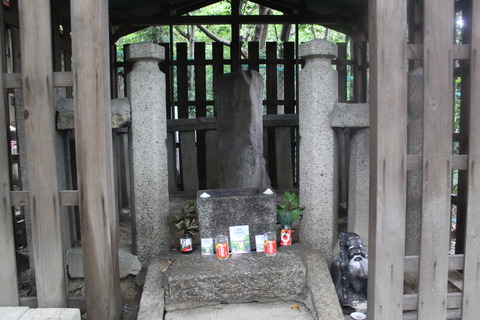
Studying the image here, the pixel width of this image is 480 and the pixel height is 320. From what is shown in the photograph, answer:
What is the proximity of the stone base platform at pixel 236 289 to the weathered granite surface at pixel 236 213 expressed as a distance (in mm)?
393

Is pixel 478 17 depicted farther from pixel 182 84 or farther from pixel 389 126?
pixel 182 84

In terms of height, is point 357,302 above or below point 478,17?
below

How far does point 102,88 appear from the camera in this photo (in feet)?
8.95

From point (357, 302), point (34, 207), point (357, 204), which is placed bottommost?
point (357, 302)

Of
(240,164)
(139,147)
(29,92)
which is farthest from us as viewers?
(240,164)

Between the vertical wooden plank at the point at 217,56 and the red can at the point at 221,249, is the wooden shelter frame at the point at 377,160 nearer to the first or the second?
the red can at the point at 221,249

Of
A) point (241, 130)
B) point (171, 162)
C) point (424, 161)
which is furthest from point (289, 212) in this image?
point (171, 162)

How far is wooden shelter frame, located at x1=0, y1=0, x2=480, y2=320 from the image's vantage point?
2.70 meters

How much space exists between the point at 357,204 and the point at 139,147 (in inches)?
78.6

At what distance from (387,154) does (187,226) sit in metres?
1.92

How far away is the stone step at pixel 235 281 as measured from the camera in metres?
3.26

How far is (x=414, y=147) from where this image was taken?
3723 mm

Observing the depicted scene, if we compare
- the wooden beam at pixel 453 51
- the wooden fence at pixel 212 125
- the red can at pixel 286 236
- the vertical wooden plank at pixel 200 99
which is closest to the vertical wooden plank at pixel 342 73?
the wooden fence at pixel 212 125

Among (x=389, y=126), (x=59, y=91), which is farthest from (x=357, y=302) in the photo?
(x=59, y=91)
